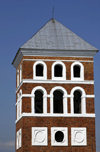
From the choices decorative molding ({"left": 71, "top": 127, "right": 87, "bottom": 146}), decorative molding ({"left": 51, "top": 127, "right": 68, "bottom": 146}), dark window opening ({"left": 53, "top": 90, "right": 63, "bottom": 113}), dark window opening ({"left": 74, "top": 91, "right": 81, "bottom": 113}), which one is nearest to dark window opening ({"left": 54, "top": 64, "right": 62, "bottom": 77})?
dark window opening ({"left": 53, "top": 90, "right": 63, "bottom": 113})

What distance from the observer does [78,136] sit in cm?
4925

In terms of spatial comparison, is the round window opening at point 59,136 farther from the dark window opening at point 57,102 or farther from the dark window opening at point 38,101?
the dark window opening at point 38,101

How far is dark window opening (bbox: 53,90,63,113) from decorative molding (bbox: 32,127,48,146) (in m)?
2.77

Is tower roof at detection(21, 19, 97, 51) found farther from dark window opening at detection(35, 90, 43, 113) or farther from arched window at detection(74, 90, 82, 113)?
dark window opening at detection(35, 90, 43, 113)

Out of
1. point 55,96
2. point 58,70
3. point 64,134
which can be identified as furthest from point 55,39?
point 64,134

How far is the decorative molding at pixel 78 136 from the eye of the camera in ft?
161

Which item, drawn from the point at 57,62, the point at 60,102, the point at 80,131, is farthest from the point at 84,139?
the point at 57,62

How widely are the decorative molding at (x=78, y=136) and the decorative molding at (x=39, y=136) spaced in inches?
92.2

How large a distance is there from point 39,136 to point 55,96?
13.2 feet

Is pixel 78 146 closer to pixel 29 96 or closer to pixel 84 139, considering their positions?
pixel 84 139

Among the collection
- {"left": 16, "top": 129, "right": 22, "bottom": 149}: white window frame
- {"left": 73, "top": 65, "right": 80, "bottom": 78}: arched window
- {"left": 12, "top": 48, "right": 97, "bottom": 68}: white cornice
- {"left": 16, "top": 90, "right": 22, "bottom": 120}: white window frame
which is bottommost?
{"left": 16, "top": 129, "right": 22, "bottom": 149}: white window frame

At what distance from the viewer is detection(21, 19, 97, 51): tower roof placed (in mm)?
50469

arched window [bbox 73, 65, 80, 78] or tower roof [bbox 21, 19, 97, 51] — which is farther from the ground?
tower roof [bbox 21, 19, 97, 51]

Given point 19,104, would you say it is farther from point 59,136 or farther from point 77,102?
point 77,102
